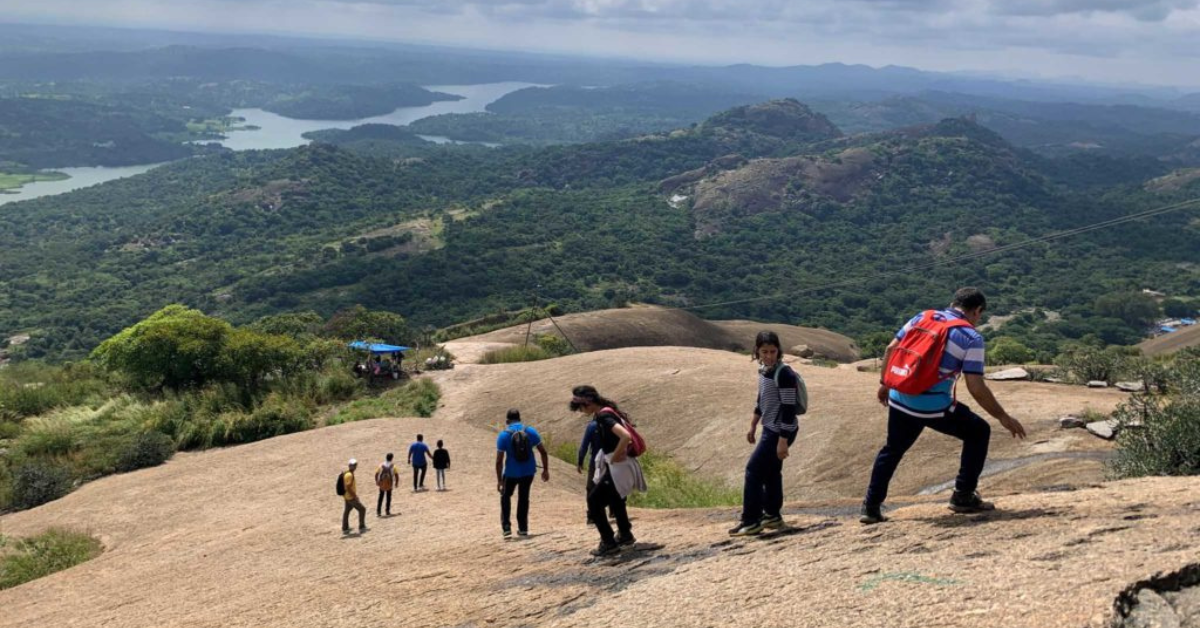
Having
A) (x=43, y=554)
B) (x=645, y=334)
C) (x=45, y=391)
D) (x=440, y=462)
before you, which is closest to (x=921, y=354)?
(x=440, y=462)

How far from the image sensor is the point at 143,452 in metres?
21.7

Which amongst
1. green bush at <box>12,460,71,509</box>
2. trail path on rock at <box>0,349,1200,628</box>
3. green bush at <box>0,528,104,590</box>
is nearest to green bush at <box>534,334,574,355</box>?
trail path on rock at <box>0,349,1200,628</box>

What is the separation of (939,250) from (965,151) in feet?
212

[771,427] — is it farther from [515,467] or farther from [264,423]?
[264,423]

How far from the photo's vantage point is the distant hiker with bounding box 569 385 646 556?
324 inches

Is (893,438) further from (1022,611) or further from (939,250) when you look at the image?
(939,250)

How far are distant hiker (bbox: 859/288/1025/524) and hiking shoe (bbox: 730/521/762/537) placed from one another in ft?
4.50

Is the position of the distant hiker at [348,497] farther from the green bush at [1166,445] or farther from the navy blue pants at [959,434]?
the green bush at [1166,445]

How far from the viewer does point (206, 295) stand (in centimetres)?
11788

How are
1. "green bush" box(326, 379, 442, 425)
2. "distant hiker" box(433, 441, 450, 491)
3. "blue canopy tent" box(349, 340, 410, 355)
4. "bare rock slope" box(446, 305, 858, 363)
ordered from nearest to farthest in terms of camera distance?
"distant hiker" box(433, 441, 450, 491) → "green bush" box(326, 379, 442, 425) → "blue canopy tent" box(349, 340, 410, 355) → "bare rock slope" box(446, 305, 858, 363)

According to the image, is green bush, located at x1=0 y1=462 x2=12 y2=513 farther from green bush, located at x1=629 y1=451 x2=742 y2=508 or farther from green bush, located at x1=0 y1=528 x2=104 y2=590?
green bush, located at x1=629 y1=451 x2=742 y2=508

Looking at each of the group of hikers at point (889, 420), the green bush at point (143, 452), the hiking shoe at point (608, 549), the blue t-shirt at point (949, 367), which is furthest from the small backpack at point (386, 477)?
the green bush at point (143, 452)

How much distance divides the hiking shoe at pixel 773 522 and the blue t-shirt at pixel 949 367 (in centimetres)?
188

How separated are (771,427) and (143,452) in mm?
20176
